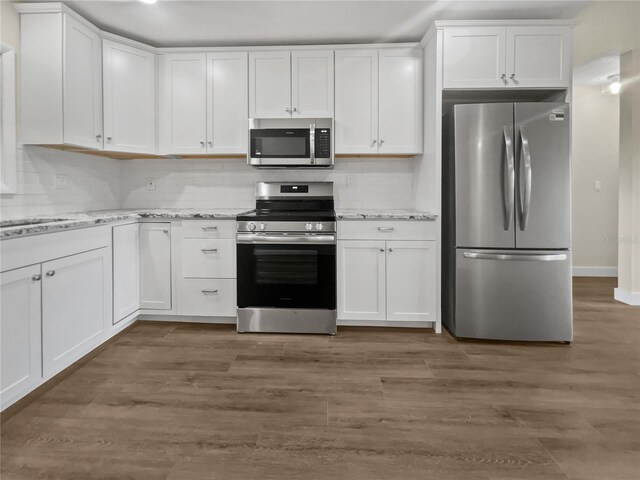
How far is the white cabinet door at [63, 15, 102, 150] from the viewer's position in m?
3.04

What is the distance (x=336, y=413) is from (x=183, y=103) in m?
2.96

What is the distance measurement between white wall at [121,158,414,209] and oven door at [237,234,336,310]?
863 millimetres

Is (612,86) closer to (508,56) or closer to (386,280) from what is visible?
(508,56)

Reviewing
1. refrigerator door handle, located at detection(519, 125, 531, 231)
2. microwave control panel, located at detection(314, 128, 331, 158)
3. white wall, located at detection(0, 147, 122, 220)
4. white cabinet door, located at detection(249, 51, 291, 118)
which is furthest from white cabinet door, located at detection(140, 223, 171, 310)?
refrigerator door handle, located at detection(519, 125, 531, 231)

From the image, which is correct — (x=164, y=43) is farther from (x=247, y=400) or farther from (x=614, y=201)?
(x=614, y=201)

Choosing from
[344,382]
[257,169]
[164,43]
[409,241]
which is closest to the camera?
[344,382]

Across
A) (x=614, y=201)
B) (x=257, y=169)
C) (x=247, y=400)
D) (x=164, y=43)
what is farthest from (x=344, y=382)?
(x=614, y=201)

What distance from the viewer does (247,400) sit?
7.46 ft

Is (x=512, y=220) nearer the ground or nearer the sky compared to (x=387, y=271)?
nearer the sky

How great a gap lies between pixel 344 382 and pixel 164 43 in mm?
3225

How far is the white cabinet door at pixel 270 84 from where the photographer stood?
12.3 ft

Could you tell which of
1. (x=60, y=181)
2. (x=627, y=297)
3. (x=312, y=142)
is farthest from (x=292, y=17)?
(x=627, y=297)

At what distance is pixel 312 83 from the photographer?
373cm

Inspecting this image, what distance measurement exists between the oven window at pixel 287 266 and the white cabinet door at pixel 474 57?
1.72m
